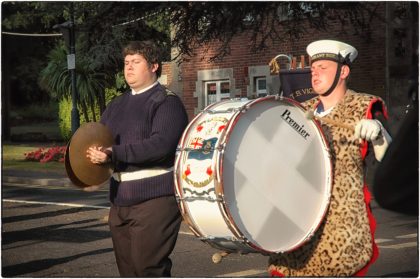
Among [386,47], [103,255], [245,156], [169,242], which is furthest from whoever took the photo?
[386,47]

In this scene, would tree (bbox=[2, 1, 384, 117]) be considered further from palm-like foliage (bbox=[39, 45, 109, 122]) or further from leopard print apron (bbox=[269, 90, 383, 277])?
palm-like foliage (bbox=[39, 45, 109, 122])

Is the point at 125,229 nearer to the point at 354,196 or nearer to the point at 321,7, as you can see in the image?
the point at 354,196

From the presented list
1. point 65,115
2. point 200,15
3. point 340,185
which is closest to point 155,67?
point 340,185

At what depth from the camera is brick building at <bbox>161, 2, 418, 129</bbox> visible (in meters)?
19.5

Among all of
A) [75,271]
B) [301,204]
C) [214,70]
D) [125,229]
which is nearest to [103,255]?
[75,271]

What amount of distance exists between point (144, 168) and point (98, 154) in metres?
0.34

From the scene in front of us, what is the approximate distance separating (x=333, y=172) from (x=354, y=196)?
192mm

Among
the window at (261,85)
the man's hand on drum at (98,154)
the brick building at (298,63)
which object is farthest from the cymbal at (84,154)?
the window at (261,85)

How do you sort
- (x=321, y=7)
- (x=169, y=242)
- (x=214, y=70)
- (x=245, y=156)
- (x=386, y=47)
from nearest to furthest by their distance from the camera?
(x=245, y=156)
(x=169, y=242)
(x=321, y=7)
(x=386, y=47)
(x=214, y=70)

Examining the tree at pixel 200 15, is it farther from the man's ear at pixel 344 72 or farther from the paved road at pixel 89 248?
the man's ear at pixel 344 72

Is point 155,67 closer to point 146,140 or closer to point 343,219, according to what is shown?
point 146,140

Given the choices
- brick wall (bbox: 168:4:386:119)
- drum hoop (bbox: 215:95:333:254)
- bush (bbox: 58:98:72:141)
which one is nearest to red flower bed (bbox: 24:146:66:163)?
bush (bbox: 58:98:72:141)

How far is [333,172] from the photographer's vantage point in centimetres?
536

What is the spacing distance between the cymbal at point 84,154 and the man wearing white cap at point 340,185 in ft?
3.78
